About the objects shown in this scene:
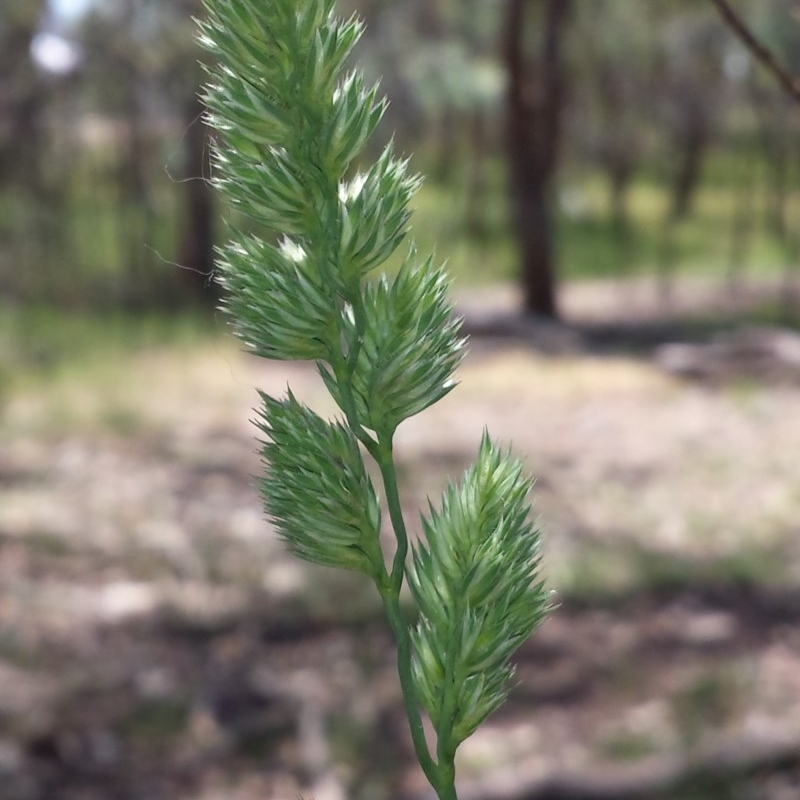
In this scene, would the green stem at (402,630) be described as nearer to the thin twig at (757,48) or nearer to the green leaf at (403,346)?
the green leaf at (403,346)

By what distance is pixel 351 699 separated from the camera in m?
4.95

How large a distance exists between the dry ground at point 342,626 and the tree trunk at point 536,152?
6.80 m

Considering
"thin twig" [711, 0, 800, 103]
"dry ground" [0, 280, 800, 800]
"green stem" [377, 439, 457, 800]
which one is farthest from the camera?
"dry ground" [0, 280, 800, 800]

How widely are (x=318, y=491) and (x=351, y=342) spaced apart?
0.08 meters

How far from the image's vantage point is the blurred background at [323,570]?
440 centimetres

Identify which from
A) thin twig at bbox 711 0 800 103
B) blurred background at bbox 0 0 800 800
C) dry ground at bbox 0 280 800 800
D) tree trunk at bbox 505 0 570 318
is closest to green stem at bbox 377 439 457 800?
blurred background at bbox 0 0 800 800

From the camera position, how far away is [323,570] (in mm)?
6473

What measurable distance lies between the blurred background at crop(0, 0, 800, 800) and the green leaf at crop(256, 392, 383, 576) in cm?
11

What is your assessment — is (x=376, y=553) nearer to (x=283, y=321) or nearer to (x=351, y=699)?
(x=283, y=321)

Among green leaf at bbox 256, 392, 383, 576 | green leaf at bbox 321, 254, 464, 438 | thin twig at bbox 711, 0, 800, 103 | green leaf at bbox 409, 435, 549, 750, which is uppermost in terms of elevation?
thin twig at bbox 711, 0, 800, 103

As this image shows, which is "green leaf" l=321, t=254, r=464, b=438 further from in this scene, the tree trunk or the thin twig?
the tree trunk

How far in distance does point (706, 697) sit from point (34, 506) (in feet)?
14.9

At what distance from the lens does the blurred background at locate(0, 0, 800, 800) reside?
4398 mm

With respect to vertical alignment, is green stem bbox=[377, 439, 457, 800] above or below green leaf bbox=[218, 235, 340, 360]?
below
